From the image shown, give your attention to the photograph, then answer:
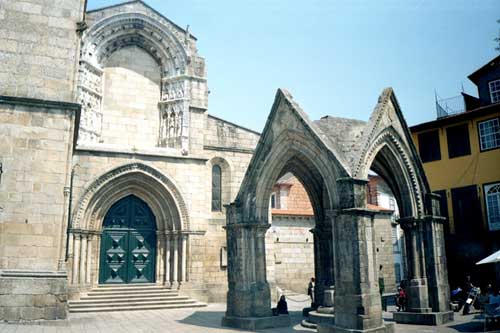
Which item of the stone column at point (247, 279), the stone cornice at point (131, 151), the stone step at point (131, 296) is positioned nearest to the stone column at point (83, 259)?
the stone step at point (131, 296)

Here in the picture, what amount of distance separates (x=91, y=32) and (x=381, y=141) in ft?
46.1

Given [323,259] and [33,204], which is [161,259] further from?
[33,204]

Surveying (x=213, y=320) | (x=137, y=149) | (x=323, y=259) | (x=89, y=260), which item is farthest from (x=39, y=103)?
(x=323, y=259)

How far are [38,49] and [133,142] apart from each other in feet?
26.3

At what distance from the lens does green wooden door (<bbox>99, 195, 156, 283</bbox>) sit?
19.8m

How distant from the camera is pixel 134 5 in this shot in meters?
21.9

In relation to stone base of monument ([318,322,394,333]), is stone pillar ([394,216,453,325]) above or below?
above

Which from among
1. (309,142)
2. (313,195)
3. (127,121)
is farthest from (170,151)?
(309,142)

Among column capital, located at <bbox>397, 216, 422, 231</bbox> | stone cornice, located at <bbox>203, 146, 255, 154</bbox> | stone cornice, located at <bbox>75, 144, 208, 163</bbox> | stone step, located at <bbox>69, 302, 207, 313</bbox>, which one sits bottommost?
stone step, located at <bbox>69, 302, 207, 313</bbox>

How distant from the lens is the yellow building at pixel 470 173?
70.3ft

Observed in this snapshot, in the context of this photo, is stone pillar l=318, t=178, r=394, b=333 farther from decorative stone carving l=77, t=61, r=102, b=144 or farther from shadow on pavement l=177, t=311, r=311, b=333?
decorative stone carving l=77, t=61, r=102, b=144

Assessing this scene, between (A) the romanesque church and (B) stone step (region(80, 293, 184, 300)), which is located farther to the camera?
(B) stone step (region(80, 293, 184, 300))

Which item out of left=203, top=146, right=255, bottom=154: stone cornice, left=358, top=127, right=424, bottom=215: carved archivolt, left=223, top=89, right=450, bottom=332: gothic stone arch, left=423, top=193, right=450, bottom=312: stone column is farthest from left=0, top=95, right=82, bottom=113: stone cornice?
left=423, top=193, right=450, bottom=312: stone column

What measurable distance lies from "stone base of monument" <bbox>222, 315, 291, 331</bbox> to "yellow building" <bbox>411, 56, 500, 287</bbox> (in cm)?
1204
